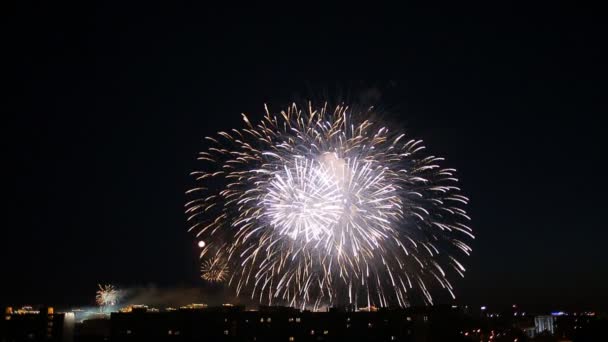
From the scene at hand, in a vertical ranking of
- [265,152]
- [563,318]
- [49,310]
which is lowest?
[563,318]

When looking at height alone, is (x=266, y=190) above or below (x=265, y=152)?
below

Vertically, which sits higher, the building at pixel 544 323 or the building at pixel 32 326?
the building at pixel 32 326

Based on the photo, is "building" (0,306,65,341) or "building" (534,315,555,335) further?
"building" (534,315,555,335)

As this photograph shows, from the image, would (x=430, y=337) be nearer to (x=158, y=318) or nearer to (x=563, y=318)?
(x=158, y=318)

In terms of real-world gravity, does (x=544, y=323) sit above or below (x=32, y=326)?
below

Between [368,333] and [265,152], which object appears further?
[368,333]

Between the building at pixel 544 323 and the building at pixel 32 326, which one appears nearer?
the building at pixel 32 326

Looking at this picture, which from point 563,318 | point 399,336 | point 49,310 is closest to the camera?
point 49,310

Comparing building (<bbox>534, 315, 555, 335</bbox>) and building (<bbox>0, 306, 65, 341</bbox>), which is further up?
building (<bbox>0, 306, 65, 341</bbox>)

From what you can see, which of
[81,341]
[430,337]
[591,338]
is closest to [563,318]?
[591,338]

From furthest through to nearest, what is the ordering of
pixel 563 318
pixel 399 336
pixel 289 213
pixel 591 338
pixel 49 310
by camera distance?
pixel 563 318 < pixel 591 338 < pixel 399 336 < pixel 49 310 < pixel 289 213

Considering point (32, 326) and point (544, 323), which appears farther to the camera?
point (544, 323)
